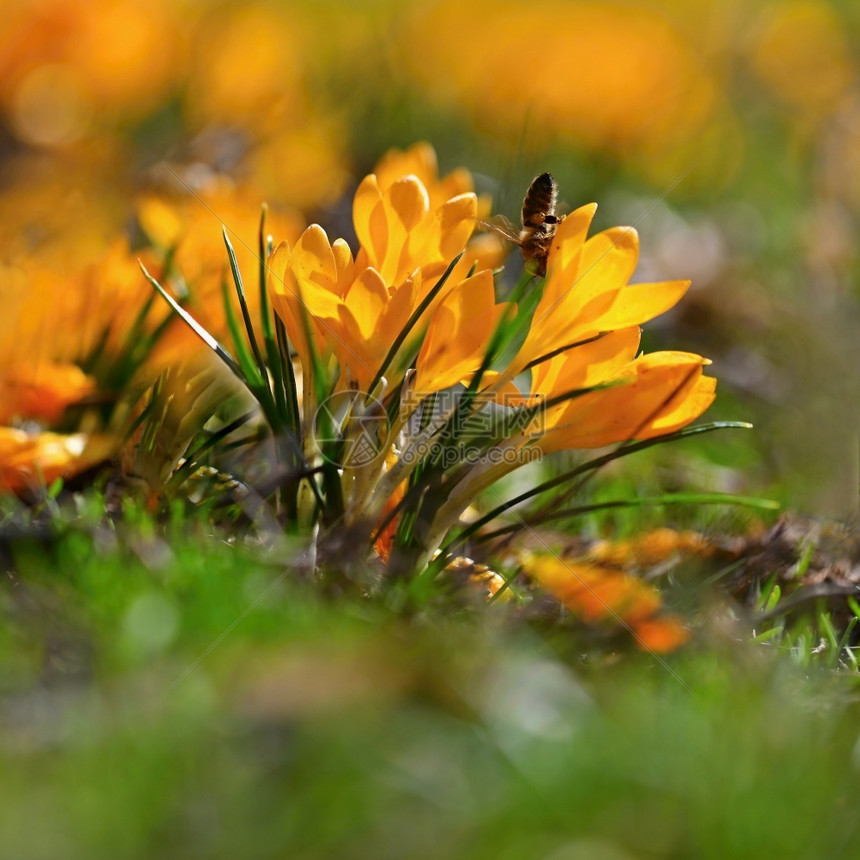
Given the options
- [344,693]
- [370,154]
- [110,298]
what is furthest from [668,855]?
[370,154]

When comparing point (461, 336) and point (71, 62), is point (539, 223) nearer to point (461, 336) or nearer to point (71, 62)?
point (461, 336)

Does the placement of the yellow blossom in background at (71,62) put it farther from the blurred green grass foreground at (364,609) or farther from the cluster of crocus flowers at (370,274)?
the cluster of crocus flowers at (370,274)

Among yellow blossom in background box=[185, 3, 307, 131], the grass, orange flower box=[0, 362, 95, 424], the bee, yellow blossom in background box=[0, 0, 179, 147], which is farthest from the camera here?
yellow blossom in background box=[185, 3, 307, 131]

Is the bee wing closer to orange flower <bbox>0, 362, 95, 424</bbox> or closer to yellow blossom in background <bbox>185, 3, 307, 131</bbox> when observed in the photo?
orange flower <bbox>0, 362, 95, 424</bbox>

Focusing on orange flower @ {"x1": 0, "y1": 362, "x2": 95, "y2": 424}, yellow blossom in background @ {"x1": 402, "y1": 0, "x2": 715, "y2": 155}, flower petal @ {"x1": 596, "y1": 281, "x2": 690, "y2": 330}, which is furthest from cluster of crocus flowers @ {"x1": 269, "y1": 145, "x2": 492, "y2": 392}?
yellow blossom in background @ {"x1": 402, "y1": 0, "x2": 715, "y2": 155}

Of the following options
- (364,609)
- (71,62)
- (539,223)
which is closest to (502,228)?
(539,223)

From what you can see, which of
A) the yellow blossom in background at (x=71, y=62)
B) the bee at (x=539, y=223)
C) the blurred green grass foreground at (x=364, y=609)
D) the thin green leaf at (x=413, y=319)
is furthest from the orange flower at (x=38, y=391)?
the yellow blossom in background at (x=71, y=62)

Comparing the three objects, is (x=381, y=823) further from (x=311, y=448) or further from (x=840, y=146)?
(x=840, y=146)
